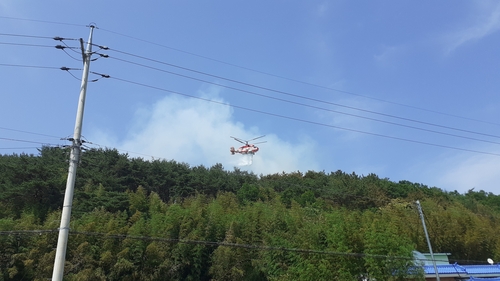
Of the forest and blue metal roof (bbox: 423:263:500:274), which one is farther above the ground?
the forest

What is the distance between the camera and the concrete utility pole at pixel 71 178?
22.3ft

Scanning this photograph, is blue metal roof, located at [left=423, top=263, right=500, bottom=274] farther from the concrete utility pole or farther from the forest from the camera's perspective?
the concrete utility pole

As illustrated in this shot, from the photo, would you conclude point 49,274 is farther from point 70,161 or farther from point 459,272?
point 459,272

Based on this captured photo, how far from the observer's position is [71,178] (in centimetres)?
734

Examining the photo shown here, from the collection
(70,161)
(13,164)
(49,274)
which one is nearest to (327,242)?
(70,161)

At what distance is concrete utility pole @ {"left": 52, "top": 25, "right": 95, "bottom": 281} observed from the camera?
22.3ft

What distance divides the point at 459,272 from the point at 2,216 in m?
23.4

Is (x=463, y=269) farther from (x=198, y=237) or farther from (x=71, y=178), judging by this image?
(x=71, y=178)

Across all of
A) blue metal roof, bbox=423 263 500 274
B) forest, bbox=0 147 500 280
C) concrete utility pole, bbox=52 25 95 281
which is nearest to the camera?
concrete utility pole, bbox=52 25 95 281

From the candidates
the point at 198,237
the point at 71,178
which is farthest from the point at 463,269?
the point at 71,178

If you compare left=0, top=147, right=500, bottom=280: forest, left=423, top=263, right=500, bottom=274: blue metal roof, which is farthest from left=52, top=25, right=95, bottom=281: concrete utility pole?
left=423, top=263, right=500, bottom=274: blue metal roof

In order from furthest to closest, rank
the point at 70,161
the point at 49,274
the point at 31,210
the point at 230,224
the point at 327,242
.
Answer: the point at 31,210 → the point at 230,224 → the point at 49,274 → the point at 327,242 → the point at 70,161

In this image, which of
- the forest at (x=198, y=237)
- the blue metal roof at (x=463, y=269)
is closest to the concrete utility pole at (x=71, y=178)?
the forest at (x=198, y=237)

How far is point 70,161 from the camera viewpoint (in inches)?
297
